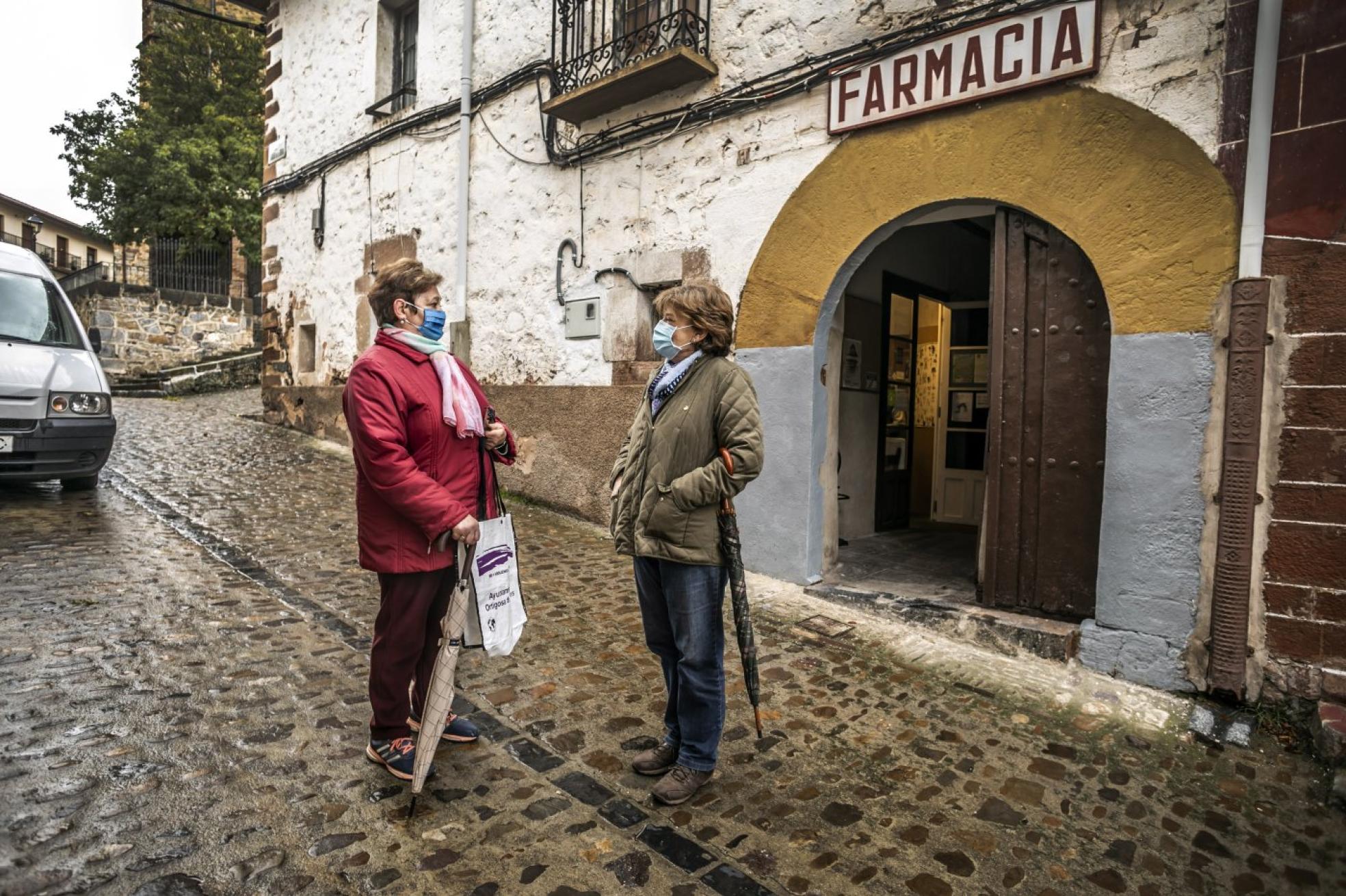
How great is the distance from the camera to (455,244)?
794 cm

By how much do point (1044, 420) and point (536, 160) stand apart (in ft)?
16.2

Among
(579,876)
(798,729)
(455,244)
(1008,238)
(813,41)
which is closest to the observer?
(579,876)

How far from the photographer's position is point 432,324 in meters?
2.67

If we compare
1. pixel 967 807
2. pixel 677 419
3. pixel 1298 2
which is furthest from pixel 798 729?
pixel 1298 2

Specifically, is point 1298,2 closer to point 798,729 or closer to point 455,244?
point 798,729

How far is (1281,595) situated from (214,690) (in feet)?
14.8

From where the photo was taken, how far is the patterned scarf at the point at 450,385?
8.55 feet

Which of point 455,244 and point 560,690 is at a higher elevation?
point 455,244

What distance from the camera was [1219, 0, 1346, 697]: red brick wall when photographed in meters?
3.16

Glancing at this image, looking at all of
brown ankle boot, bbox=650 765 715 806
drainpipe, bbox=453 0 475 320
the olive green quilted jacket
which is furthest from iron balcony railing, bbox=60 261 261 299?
brown ankle boot, bbox=650 765 715 806

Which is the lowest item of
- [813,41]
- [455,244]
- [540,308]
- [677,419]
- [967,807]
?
[967,807]

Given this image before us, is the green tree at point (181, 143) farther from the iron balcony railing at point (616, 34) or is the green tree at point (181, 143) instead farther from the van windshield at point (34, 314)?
the iron balcony railing at point (616, 34)

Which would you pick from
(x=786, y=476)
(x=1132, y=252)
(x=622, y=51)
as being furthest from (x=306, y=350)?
(x=1132, y=252)

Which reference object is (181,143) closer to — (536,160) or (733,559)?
(536,160)
